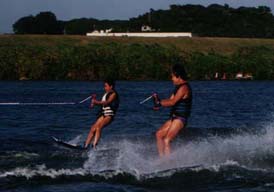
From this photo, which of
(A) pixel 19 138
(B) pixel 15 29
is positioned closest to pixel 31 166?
(A) pixel 19 138

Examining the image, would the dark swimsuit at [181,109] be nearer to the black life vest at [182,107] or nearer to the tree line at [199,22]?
the black life vest at [182,107]

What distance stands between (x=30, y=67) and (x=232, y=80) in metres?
17.0

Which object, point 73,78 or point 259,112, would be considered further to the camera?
point 73,78

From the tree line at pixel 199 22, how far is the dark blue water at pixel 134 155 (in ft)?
252

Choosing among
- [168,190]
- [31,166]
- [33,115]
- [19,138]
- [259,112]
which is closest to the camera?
[168,190]

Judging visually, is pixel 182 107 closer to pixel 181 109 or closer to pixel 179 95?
pixel 181 109

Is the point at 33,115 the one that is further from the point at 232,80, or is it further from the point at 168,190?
the point at 232,80

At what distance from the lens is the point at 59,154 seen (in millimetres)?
16188

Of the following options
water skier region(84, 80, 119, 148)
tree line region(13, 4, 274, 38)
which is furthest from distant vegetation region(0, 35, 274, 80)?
water skier region(84, 80, 119, 148)

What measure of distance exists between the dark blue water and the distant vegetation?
29369 mm

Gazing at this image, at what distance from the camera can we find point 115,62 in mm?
60219

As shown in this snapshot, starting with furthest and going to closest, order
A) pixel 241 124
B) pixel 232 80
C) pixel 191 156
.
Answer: pixel 232 80
pixel 241 124
pixel 191 156

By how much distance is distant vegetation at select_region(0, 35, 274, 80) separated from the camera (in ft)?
191

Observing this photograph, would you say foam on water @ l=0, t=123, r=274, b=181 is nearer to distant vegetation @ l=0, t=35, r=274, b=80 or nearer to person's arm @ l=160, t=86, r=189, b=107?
person's arm @ l=160, t=86, r=189, b=107
